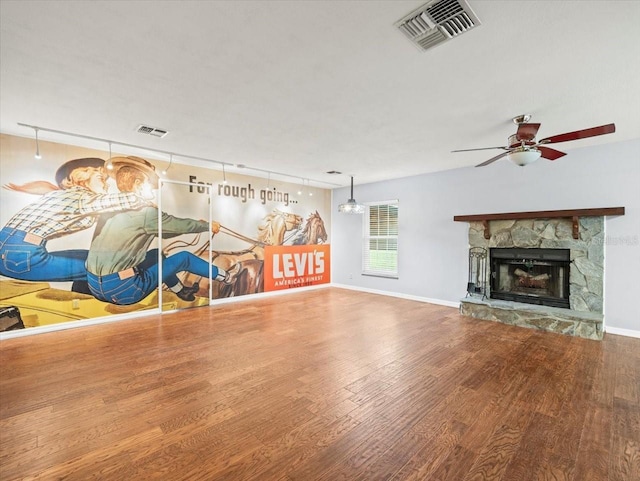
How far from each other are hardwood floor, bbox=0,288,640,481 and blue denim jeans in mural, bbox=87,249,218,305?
2.74 feet

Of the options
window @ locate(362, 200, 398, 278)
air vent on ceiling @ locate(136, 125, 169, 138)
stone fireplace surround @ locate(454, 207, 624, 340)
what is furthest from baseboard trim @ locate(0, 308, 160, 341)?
stone fireplace surround @ locate(454, 207, 624, 340)

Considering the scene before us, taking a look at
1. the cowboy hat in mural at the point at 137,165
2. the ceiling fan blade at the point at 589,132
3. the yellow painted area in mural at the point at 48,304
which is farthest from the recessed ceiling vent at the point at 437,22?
the yellow painted area in mural at the point at 48,304

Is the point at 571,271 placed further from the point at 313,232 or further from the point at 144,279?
the point at 144,279

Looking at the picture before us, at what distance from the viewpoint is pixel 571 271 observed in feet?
15.3

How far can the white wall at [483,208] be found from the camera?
4281mm

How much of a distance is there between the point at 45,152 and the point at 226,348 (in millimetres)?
3879

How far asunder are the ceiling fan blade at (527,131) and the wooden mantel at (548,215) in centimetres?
217

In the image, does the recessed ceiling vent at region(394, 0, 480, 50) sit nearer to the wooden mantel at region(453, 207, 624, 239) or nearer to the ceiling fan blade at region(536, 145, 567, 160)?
the ceiling fan blade at region(536, 145, 567, 160)

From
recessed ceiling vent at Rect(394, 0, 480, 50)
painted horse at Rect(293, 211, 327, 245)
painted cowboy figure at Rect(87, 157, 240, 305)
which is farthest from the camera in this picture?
painted horse at Rect(293, 211, 327, 245)

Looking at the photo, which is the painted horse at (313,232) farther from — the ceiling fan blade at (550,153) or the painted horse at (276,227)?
the ceiling fan blade at (550,153)

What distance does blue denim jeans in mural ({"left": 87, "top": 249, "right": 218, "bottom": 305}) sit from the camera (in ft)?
15.7

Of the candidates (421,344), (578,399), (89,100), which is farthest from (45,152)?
(578,399)

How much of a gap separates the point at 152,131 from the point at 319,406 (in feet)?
12.8

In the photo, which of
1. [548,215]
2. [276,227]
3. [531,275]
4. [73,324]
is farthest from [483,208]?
[73,324]
